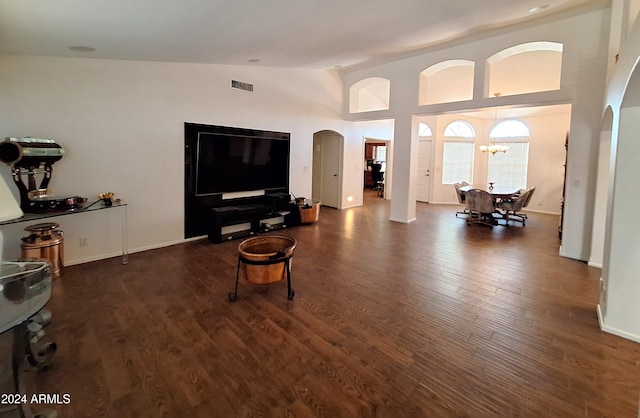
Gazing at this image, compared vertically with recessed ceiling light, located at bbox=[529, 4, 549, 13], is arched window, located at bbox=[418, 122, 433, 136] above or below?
below

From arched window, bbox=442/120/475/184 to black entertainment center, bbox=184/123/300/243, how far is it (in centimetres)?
595

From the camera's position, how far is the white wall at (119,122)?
370 centimetres

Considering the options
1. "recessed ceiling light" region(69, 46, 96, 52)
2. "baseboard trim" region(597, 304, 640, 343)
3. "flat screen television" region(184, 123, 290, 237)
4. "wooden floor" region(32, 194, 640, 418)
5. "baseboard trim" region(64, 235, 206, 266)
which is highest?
"recessed ceiling light" region(69, 46, 96, 52)

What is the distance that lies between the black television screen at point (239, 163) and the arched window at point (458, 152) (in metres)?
5.98

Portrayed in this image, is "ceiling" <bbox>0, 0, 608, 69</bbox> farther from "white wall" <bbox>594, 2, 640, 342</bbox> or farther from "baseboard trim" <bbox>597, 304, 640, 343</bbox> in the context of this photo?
"baseboard trim" <bbox>597, 304, 640, 343</bbox>

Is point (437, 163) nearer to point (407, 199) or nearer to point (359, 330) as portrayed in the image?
point (407, 199)

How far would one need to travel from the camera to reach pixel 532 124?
8844 mm

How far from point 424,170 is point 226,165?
23.1ft

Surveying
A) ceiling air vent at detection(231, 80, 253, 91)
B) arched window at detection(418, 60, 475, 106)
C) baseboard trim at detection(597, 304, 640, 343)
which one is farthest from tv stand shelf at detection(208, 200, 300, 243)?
baseboard trim at detection(597, 304, 640, 343)

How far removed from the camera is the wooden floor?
1.89m

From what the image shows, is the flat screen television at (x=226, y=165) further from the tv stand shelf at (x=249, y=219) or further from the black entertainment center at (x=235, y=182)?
the tv stand shelf at (x=249, y=219)

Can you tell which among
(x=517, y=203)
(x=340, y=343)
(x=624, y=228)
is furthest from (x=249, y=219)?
(x=517, y=203)

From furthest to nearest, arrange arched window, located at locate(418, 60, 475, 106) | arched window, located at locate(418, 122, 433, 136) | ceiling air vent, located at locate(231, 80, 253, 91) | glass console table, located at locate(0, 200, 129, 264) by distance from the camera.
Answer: arched window, located at locate(418, 122, 433, 136), arched window, located at locate(418, 60, 475, 106), ceiling air vent, located at locate(231, 80, 253, 91), glass console table, located at locate(0, 200, 129, 264)

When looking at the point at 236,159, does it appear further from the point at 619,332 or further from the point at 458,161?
the point at 458,161
